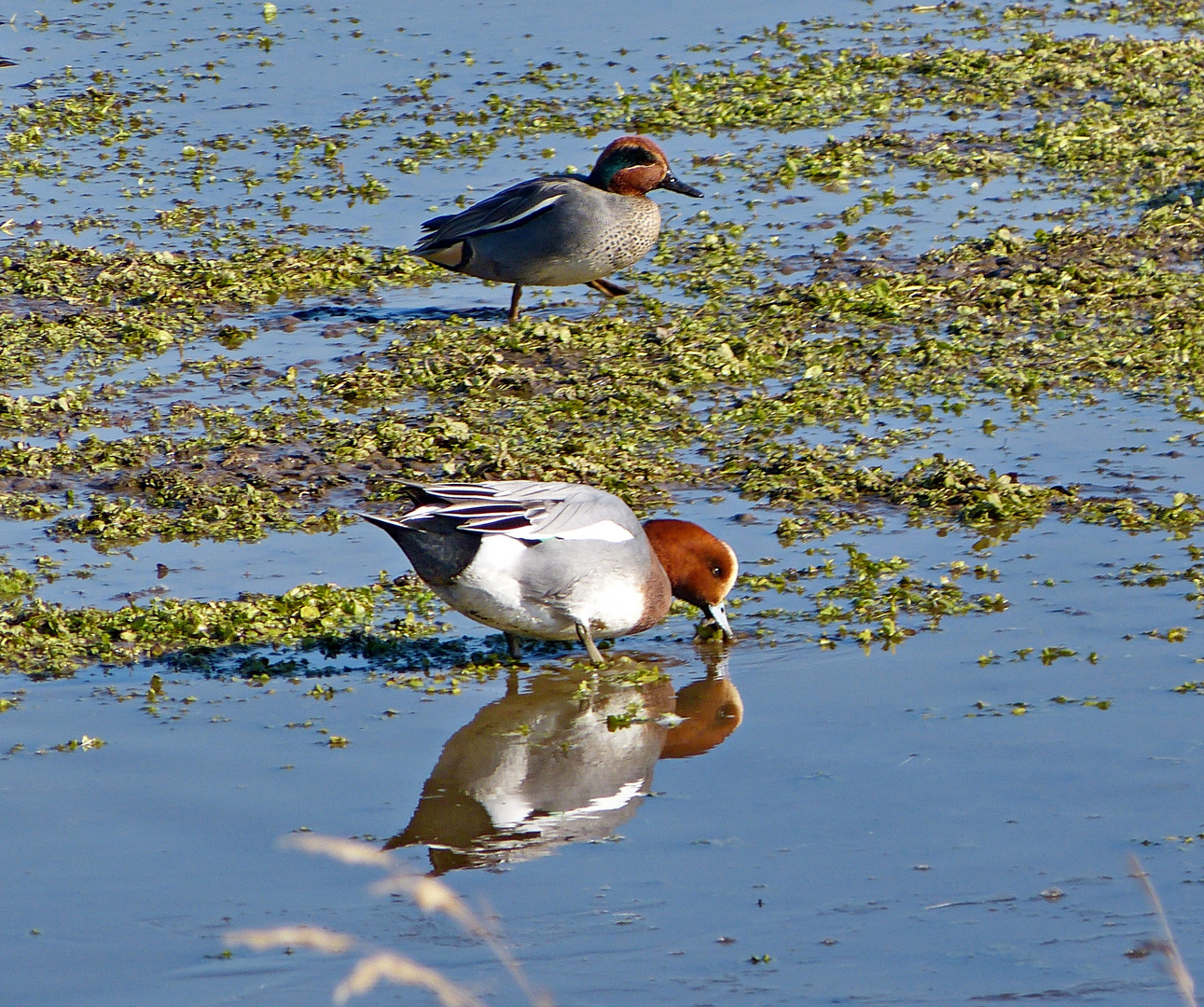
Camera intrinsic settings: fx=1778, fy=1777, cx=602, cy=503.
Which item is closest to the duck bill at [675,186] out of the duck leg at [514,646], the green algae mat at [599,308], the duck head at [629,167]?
the duck head at [629,167]

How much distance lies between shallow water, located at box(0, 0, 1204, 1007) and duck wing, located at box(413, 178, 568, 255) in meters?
2.04

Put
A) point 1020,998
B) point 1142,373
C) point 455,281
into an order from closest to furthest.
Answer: point 1020,998, point 1142,373, point 455,281

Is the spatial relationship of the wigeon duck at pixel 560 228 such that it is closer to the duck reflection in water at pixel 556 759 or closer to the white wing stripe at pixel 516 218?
the white wing stripe at pixel 516 218

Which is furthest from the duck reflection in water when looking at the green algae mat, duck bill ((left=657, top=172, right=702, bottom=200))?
duck bill ((left=657, top=172, right=702, bottom=200))

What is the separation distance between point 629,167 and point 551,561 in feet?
13.8

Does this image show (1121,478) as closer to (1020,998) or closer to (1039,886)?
(1039,886)

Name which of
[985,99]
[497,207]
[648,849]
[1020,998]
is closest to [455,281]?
[497,207]

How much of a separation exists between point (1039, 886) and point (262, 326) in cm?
598

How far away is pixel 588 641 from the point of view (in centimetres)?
583

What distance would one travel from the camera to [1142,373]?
8172 millimetres

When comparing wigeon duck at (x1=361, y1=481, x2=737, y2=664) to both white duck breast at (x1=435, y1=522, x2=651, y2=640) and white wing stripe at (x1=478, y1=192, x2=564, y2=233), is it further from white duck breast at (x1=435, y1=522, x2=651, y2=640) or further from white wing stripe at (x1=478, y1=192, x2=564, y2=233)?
white wing stripe at (x1=478, y1=192, x2=564, y2=233)

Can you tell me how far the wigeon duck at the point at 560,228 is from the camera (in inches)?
353

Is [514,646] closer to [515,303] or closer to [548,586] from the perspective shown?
A: [548,586]

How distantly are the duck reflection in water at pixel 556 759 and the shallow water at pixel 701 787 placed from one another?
13 mm
